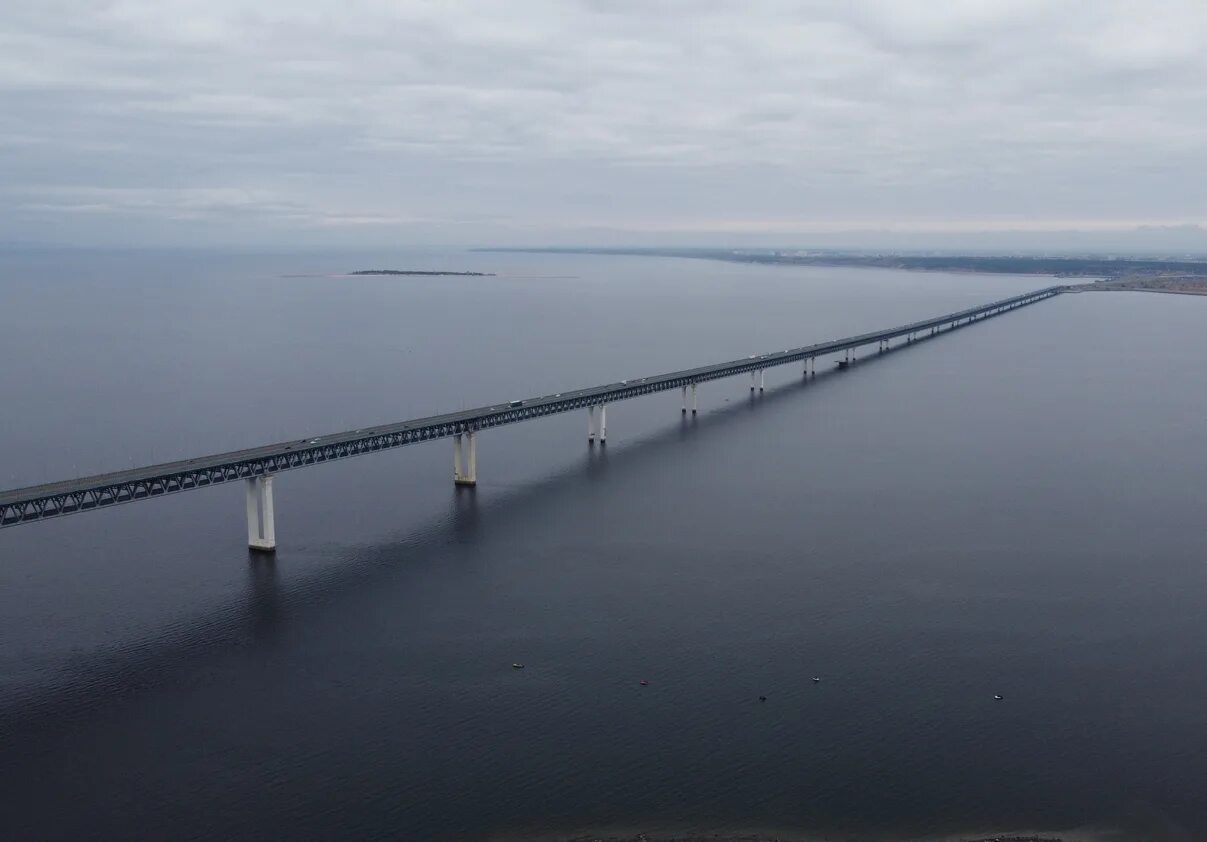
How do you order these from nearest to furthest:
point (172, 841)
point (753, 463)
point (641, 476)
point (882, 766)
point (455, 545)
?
point (172, 841), point (882, 766), point (455, 545), point (641, 476), point (753, 463)

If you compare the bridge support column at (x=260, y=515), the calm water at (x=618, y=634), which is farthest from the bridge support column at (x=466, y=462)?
the bridge support column at (x=260, y=515)

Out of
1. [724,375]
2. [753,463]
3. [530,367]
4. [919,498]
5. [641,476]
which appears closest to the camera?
[919,498]

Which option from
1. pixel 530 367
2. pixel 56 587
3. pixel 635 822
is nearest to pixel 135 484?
pixel 56 587

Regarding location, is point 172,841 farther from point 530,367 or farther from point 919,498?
point 530,367

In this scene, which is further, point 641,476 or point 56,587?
point 641,476

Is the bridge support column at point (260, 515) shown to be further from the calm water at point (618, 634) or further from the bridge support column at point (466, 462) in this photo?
the bridge support column at point (466, 462)

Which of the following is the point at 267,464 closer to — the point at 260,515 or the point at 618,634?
the point at 260,515
